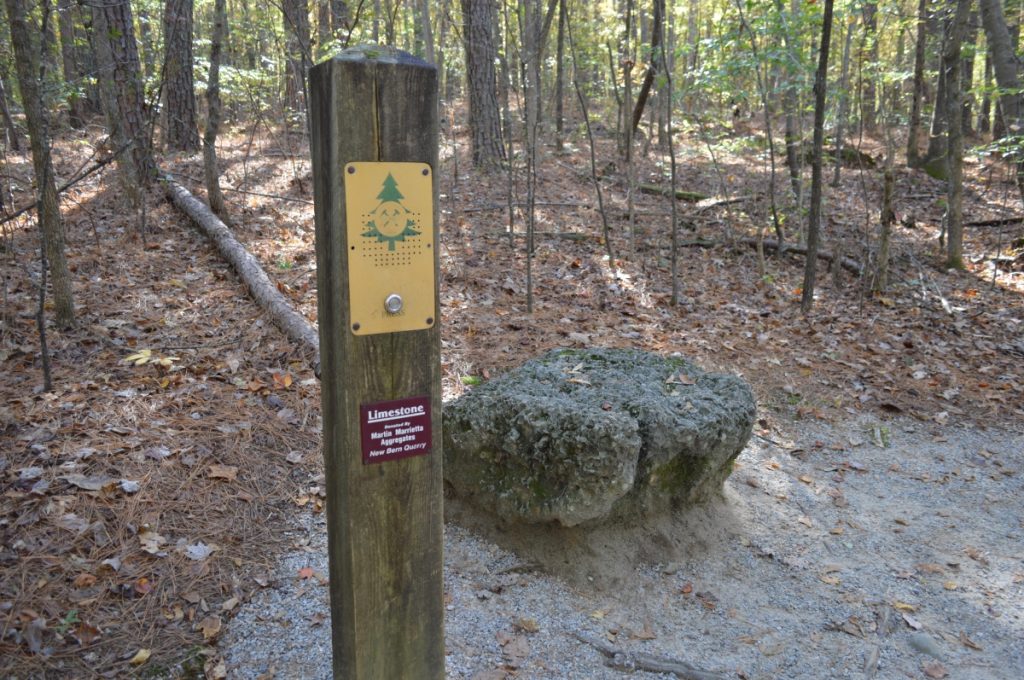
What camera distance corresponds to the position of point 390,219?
1938 millimetres

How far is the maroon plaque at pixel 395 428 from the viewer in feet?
6.70

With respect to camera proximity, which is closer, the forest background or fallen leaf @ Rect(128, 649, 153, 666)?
fallen leaf @ Rect(128, 649, 153, 666)

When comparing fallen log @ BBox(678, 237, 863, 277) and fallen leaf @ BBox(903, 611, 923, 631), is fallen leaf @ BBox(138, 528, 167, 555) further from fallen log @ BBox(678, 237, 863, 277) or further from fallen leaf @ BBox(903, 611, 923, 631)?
fallen log @ BBox(678, 237, 863, 277)

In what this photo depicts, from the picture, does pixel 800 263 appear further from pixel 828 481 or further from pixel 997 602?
pixel 997 602

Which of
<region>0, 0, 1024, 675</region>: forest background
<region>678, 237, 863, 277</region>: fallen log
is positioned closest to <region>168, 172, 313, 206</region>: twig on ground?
<region>0, 0, 1024, 675</region>: forest background

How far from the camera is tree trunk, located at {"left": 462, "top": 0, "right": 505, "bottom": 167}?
10401 millimetres

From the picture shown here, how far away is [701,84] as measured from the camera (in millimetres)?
8812

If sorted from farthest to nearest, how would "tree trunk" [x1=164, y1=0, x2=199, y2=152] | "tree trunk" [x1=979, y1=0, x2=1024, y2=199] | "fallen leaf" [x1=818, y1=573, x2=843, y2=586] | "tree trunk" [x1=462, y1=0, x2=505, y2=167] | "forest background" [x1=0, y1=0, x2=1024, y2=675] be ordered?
"tree trunk" [x1=462, y1=0, x2=505, y2=167]
"tree trunk" [x1=164, y1=0, x2=199, y2=152]
"tree trunk" [x1=979, y1=0, x2=1024, y2=199]
"fallen leaf" [x1=818, y1=573, x2=843, y2=586]
"forest background" [x1=0, y1=0, x2=1024, y2=675]

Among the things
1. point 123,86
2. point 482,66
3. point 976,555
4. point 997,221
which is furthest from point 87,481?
point 997,221

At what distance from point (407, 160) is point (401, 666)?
1.65m

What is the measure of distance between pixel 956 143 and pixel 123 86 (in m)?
10.1

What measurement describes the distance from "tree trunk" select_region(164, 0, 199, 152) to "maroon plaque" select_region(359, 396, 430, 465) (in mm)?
9072

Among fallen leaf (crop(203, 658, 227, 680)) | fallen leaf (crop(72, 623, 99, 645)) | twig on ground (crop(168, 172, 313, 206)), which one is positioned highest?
twig on ground (crop(168, 172, 313, 206))

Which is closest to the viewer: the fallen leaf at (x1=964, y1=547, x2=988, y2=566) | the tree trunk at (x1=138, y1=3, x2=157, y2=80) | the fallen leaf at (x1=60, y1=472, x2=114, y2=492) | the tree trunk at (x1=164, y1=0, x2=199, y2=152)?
the fallen leaf at (x1=60, y1=472, x2=114, y2=492)
